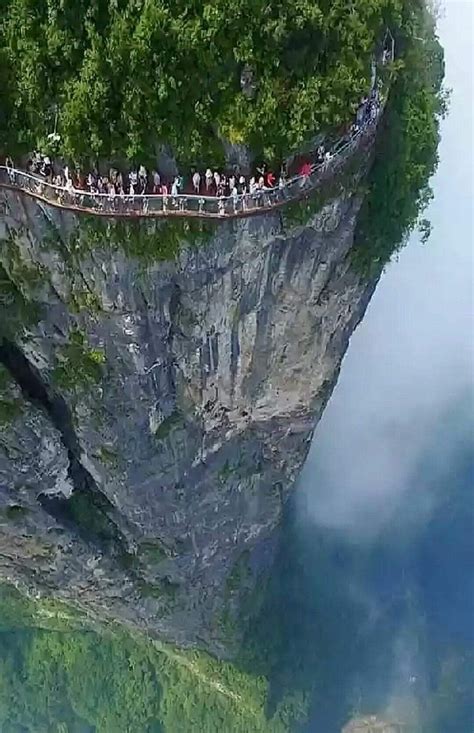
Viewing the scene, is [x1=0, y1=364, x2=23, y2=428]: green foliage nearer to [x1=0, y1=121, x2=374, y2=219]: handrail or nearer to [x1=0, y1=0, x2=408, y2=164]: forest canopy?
[x1=0, y1=121, x2=374, y2=219]: handrail

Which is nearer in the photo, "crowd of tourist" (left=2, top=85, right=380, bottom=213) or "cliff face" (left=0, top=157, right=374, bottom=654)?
"crowd of tourist" (left=2, top=85, right=380, bottom=213)

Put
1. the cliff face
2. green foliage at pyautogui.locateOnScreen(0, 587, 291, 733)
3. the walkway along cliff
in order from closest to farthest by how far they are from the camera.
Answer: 1. the walkway along cliff
2. the cliff face
3. green foliage at pyautogui.locateOnScreen(0, 587, 291, 733)

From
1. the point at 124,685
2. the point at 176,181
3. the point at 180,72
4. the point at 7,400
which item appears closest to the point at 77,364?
the point at 7,400

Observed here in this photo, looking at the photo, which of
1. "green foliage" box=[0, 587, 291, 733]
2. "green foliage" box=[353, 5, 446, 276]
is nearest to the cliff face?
"green foliage" box=[353, 5, 446, 276]

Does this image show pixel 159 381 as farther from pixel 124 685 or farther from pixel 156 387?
pixel 124 685

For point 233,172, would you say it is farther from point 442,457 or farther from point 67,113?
point 442,457

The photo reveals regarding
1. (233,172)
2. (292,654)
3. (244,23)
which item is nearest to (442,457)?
(292,654)
